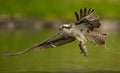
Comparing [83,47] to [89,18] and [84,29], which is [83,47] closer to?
[84,29]

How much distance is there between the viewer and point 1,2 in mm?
37625

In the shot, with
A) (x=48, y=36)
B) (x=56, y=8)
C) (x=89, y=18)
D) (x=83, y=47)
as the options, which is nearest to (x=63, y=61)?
(x=83, y=47)

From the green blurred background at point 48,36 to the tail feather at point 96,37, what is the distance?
1.01 metres

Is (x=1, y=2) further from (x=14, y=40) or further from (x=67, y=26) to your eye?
(x=67, y=26)

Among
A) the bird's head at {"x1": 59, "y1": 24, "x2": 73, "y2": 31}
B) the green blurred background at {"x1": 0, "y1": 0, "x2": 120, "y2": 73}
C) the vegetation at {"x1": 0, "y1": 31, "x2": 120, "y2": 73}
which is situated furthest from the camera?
the green blurred background at {"x1": 0, "y1": 0, "x2": 120, "y2": 73}

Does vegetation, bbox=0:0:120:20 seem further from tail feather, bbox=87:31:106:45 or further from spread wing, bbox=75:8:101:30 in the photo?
spread wing, bbox=75:8:101:30

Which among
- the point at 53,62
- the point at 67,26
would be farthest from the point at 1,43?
the point at 67,26

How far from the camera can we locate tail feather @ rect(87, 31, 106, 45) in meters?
14.1

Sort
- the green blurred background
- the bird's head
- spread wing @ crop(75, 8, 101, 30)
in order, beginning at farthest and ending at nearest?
1. the green blurred background
2. spread wing @ crop(75, 8, 101, 30)
3. the bird's head

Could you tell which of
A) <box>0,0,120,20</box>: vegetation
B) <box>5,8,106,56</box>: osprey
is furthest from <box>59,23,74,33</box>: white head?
<box>0,0,120,20</box>: vegetation

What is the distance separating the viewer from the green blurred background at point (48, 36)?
52.5ft

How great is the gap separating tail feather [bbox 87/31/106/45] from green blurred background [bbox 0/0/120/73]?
101 cm

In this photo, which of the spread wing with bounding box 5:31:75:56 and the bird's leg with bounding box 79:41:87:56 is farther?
the spread wing with bounding box 5:31:75:56

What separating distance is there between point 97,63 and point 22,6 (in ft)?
68.9
